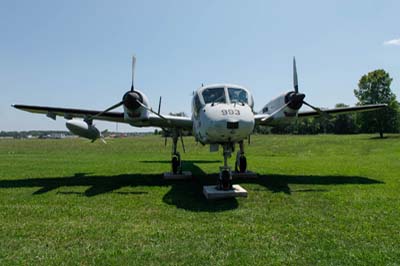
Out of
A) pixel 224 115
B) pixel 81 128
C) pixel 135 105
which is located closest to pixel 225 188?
pixel 224 115

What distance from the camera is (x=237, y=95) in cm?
1017


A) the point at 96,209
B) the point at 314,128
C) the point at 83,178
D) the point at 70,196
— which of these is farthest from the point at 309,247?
the point at 314,128

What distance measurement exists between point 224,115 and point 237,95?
1920 millimetres

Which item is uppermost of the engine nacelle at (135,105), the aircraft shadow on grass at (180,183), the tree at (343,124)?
the tree at (343,124)

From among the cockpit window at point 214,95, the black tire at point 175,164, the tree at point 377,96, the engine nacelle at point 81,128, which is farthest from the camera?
the tree at point 377,96

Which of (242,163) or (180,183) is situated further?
(242,163)

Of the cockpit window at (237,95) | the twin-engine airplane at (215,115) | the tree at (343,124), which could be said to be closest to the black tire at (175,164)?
the twin-engine airplane at (215,115)

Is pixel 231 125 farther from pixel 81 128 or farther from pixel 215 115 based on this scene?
pixel 81 128

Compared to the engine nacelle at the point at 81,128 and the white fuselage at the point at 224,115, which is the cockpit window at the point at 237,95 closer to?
the white fuselage at the point at 224,115

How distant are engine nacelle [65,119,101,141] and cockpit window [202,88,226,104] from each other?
5.32m

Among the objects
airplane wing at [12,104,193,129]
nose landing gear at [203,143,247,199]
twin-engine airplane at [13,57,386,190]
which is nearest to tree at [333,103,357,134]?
twin-engine airplane at [13,57,386,190]

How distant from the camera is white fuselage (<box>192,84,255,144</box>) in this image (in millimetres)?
8367

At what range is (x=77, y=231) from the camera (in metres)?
5.85

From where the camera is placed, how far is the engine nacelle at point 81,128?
12546mm
